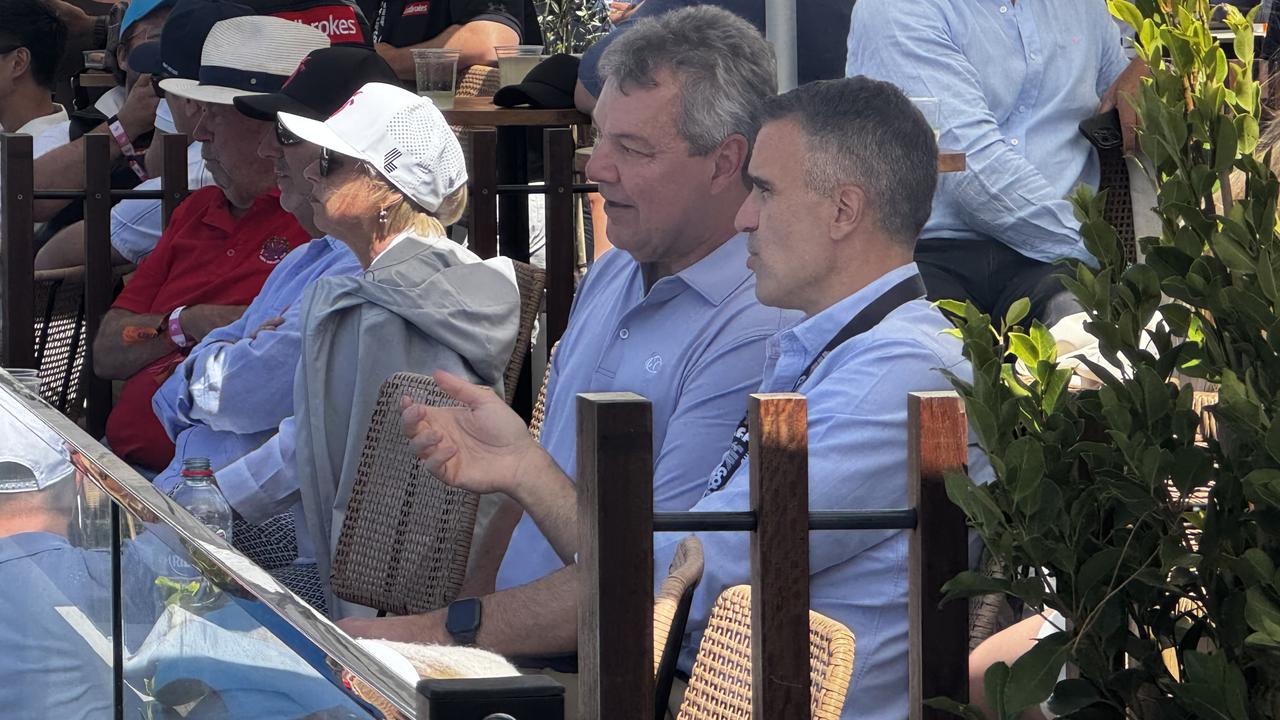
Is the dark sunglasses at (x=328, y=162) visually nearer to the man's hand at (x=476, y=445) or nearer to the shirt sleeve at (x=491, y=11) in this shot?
the man's hand at (x=476, y=445)

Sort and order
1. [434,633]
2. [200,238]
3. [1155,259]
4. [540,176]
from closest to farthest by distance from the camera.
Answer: [1155,259] < [434,633] < [200,238] < [540,176]

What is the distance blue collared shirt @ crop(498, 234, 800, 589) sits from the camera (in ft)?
8.97

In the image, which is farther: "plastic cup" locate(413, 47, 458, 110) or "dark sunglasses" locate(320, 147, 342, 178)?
"plastic cup" locate(413, 47, 458, 110)

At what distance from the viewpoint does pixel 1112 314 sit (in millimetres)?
1416

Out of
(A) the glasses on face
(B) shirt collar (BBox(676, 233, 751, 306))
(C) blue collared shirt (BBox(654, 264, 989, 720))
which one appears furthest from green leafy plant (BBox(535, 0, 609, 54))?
(C) blue collared shirt (BBox(654, 264, 989, 720))

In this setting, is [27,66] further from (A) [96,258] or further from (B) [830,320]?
(B) [830,320]

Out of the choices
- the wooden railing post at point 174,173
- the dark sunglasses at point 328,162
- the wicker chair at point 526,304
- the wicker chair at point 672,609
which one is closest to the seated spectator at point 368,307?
→ the dark sunglasses at point 328,162

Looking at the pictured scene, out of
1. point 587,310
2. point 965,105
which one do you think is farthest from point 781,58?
point 965,105

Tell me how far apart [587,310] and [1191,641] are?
6.69 ft

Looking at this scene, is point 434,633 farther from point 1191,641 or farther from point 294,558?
point 1191,641

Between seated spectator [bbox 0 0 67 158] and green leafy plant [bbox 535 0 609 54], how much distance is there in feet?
7.05

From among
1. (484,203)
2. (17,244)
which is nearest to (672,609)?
(484,203)

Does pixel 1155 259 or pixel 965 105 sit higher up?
pixel 1155 259

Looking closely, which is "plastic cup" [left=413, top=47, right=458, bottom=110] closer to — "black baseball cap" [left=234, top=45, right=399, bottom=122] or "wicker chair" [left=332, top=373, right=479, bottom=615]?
"black baseball cap" [left=234, top=45, right=399, bottom=122]
